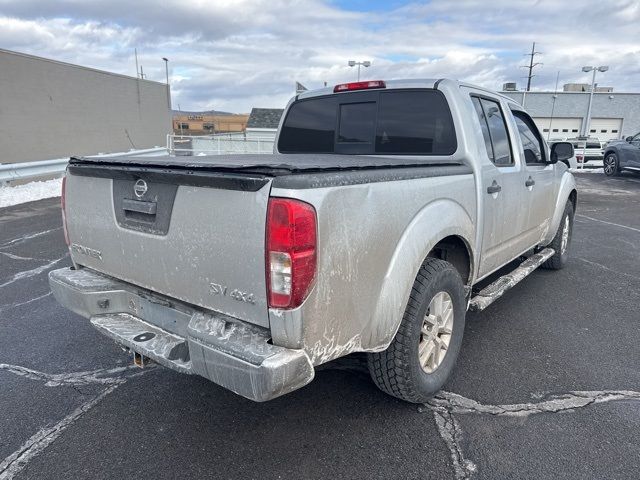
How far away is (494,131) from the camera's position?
384 cm

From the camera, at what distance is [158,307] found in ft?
8.44

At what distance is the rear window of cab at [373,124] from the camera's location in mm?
3469

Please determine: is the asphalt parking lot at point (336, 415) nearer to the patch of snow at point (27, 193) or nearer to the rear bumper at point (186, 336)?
the rear bumper at point (186, 336)

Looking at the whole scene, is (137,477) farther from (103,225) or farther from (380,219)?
(380,219)

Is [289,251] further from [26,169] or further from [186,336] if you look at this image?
[26,169]

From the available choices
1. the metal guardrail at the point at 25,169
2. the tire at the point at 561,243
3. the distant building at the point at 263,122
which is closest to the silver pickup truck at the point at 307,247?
the tire at the point at 561,243

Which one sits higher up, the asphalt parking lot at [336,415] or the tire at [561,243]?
the tire at [561,243]

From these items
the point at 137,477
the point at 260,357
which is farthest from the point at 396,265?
the point at 137,477

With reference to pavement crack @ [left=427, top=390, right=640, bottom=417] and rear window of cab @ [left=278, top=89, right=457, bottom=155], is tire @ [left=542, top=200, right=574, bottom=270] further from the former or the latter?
rear window of cab @ [left=278, top=89, right=457, bottom=155]

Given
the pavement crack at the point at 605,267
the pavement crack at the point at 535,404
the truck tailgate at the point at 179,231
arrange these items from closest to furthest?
the truck tailgate at the point at 179,231, the pavement crack at the point at 535,404, the pavement crack at the point at 605,267

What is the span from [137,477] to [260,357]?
3.41 ft

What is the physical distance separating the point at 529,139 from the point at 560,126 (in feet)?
128

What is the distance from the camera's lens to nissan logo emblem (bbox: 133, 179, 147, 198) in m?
2.43

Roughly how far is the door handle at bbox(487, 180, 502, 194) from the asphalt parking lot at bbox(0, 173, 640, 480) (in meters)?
→ 1.29
